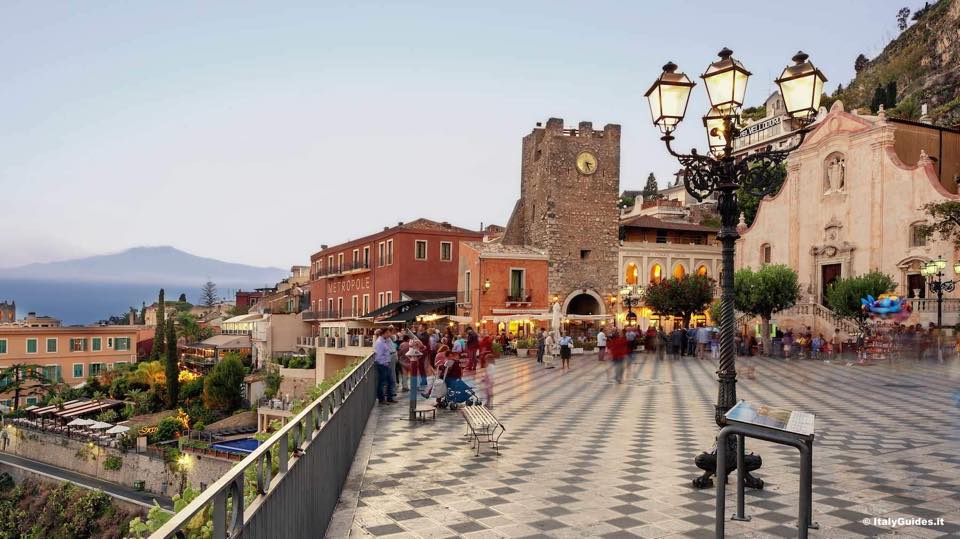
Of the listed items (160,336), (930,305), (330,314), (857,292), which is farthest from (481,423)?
(160,336)

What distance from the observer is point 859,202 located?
120ft

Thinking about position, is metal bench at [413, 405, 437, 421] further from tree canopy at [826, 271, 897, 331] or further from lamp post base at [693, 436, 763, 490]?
tree canopy at [826, 271, 897, 331]

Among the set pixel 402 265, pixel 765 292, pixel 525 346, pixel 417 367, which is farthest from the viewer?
pixel 402 265

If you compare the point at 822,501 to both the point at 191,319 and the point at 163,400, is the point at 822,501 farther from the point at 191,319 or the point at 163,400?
the point at 191,319

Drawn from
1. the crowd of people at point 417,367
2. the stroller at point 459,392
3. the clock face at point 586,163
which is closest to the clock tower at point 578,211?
the clock face at point 586,163

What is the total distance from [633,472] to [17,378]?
5040cm

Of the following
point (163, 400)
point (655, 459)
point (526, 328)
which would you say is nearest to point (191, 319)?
point (163, 400)

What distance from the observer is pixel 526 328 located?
3775 centimetres

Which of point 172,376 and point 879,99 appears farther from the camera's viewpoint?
point 879,99

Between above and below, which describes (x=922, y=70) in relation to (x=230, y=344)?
above

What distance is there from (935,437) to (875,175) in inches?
1207

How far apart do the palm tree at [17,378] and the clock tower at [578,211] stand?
3652 centimetres

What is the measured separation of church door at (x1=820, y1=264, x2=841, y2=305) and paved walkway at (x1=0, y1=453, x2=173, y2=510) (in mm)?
36404

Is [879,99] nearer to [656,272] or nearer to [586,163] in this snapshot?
[656,272]
